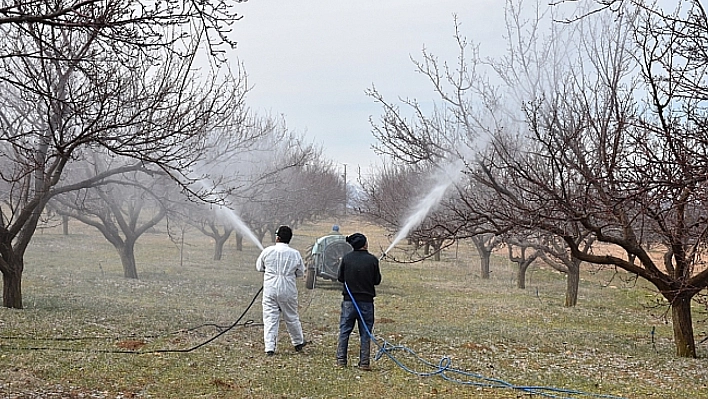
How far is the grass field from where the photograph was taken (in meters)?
8.27

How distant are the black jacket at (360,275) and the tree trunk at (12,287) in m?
6.28

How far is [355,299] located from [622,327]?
9.40 metres

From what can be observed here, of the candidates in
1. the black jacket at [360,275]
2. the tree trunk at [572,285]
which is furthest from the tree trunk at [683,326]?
the tree trunk at [572,285]

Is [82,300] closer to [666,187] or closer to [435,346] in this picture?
[435,346]

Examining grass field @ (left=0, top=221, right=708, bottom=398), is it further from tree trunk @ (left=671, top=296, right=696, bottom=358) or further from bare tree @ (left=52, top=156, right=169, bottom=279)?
bare tree @ (left=52, top=156, right=169, bottom=279)

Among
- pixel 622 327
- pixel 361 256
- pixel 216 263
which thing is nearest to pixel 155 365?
pixel 361 256

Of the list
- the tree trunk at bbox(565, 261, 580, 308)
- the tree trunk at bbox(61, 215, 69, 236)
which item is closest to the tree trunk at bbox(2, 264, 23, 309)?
the tree trunk at bbox(565, 261, 580, 308)

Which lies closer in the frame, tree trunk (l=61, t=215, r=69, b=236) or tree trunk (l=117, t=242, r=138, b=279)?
tree trunk (l=117, t=242, r=138, b=279)

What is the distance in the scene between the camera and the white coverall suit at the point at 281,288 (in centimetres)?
1050

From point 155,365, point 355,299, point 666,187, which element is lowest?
point 155,365

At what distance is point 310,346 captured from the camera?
11.2m

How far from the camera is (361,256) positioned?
9859 millimetres

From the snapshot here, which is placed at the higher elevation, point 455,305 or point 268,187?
point 268,187

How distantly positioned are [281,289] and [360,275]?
146cm
